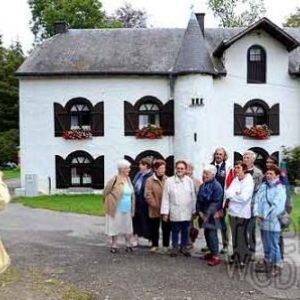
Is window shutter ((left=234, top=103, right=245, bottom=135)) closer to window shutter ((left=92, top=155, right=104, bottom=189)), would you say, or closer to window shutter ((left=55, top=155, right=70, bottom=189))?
window shutter ((left=92, top=155, right=104, bottom=189))

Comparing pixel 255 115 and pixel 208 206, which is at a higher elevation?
pixel 255 115

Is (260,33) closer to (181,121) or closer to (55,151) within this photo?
(181,121)

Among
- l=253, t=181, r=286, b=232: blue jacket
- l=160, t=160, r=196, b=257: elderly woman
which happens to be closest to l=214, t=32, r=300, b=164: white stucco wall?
l=160, t=160, r=196, b=257: elderly woman

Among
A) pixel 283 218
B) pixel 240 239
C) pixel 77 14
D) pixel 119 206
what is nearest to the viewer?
pixel 283 218

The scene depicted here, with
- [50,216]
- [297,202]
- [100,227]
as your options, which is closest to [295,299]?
[100,227]

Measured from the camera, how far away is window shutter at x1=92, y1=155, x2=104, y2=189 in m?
24.2

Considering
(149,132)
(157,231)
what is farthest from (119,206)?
(149,132)

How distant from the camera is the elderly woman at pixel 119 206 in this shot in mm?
9930

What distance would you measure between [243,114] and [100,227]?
1298 cm

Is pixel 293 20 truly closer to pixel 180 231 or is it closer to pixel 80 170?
pixel 80 170

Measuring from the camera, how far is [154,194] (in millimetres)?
9797

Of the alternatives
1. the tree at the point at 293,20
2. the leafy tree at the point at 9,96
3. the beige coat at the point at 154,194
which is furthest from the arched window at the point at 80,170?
the tree at the point at 293,20

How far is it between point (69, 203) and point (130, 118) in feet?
19.2

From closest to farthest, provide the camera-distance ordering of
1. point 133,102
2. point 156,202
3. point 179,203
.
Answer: point 179,203, point 156,202, point 133,102
